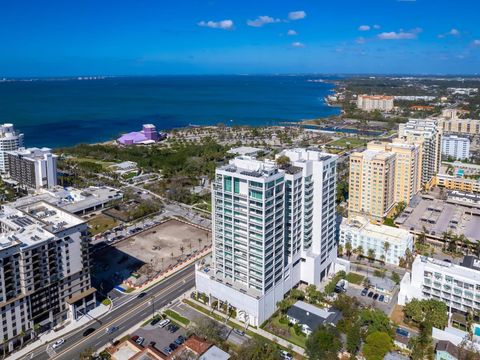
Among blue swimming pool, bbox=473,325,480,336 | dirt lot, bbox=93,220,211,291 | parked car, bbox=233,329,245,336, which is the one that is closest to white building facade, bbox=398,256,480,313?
blue swimming pool, bbox=473,325,480,336

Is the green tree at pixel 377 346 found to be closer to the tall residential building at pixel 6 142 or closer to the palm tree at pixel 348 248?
the palm tree at pixel 348 248

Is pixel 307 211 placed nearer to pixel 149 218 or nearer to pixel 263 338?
pixel 263 338

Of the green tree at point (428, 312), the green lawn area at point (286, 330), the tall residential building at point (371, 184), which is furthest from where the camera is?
the tall residential building at point (371, 184)

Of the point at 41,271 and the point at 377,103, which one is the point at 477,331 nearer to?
the point at 41,271

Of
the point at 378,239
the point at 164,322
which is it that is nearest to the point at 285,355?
the point at 164,322

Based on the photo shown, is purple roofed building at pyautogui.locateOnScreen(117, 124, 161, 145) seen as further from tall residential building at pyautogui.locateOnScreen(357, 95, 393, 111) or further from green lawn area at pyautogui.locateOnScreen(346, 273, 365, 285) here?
tall residential building at pyautogui.locateOnScreen(357, 95, 393, 111)

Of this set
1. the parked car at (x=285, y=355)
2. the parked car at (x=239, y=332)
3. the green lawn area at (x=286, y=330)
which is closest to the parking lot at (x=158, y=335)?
the parked car at (x=239, y=332)

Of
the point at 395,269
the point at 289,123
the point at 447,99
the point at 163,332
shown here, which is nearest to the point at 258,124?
the point at 289,123
